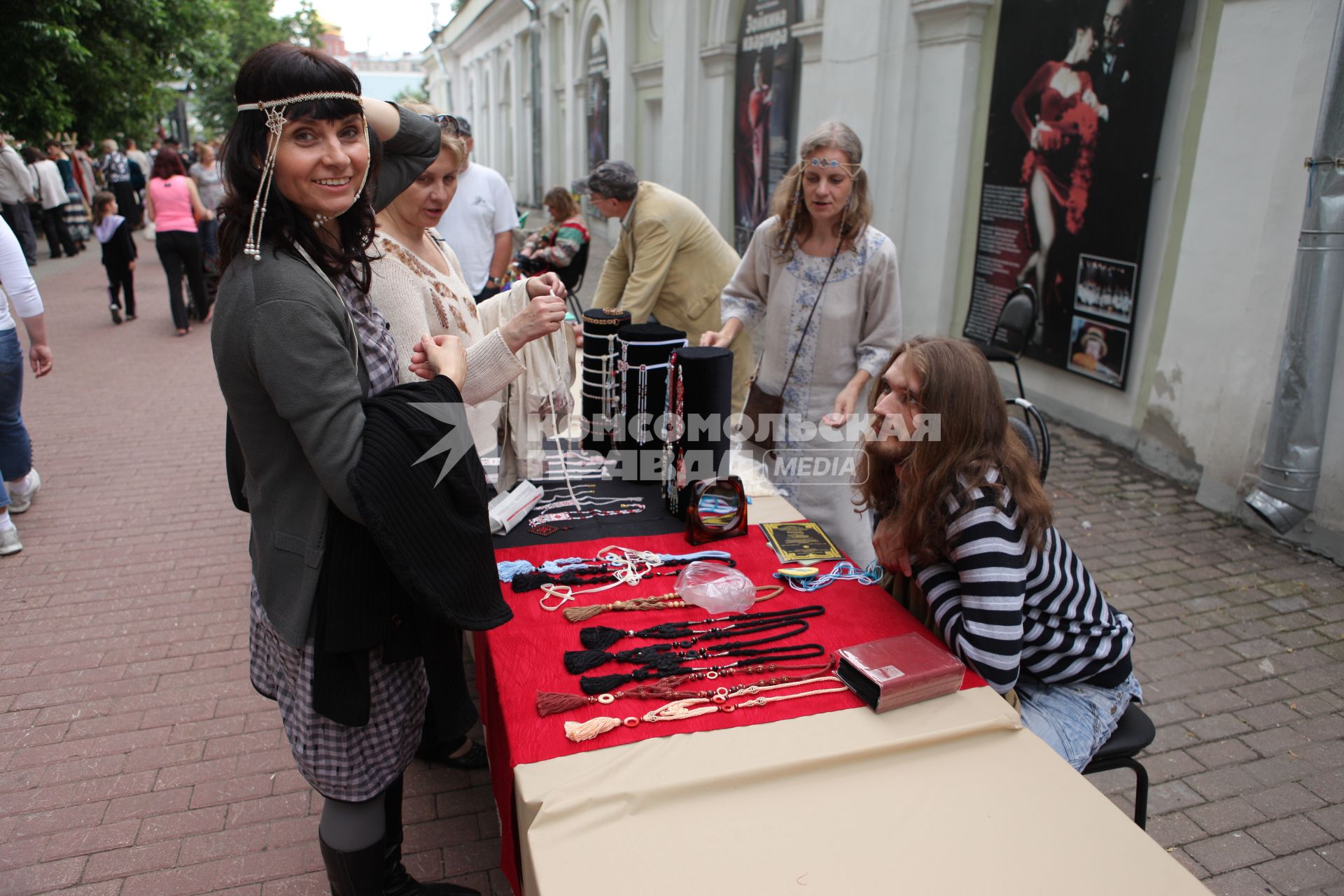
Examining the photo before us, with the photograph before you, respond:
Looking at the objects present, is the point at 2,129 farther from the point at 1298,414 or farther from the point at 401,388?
the point at 1298,414

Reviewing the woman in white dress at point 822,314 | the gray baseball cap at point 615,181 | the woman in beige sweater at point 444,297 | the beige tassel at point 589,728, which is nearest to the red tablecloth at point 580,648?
the beige tassel at point 589,728

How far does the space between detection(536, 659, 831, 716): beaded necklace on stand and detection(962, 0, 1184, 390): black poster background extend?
466cm

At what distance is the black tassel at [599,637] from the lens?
1.90 meters

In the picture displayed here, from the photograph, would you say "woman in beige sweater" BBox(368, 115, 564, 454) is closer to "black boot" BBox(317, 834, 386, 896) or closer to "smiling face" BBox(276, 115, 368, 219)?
"smiling face" BBox(276, 115, 368, 219)

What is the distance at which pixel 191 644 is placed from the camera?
→ 3436 mm

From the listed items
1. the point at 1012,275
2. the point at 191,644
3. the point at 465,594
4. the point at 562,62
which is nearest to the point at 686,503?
the point at 465,594

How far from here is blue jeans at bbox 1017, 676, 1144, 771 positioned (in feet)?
6.20

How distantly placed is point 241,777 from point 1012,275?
5911 millimetres

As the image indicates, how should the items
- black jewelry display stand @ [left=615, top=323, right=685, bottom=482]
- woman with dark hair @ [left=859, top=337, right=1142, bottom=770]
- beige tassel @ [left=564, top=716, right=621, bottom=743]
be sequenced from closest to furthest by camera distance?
beige tassel @ [left=564, top=716, right=621, bottom=743]
woman with dark hair @ [left=859, top=337, right=1142, bottom=770]
black jewelry display stand @ [left=615, top=323, right=685, bottom=482]

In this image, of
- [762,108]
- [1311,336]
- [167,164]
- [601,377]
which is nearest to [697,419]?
[601,377]

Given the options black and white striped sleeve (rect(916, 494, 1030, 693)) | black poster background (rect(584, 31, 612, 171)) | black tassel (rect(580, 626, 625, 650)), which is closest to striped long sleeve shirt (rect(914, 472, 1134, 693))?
black and white striped sleeve (rect(916, 494, 1030, 693))

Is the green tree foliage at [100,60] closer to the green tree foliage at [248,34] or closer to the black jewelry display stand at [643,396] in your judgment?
the black jewelry display stand at [643,396]

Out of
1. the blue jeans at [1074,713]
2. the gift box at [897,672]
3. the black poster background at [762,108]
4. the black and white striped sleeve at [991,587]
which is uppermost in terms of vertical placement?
the black poster background at [762,108]

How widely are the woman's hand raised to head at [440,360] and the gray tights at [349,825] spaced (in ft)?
2.91
